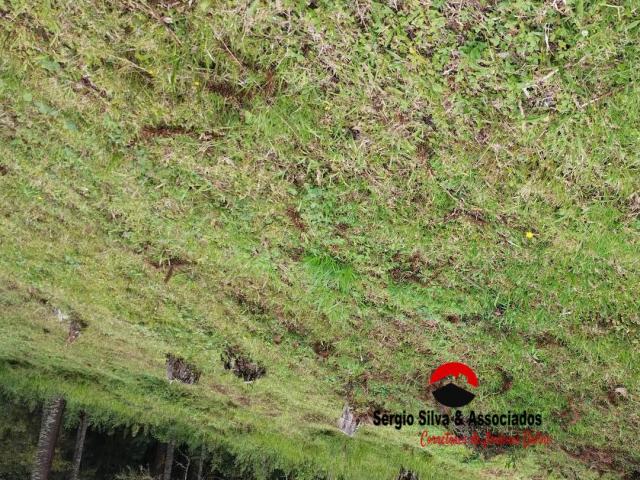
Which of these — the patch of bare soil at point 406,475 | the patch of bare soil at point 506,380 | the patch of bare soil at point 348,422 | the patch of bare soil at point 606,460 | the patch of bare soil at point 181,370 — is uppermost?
the patch of bare soil at point 506,380

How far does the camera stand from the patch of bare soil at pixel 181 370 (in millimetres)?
6070

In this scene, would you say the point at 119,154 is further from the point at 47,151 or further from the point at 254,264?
the point at 254,264

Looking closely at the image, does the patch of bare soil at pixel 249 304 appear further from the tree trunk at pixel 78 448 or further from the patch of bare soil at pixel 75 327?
the tree trunk at pixel 78 448

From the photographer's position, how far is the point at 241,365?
18.6 feet

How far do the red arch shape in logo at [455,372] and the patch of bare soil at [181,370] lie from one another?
310cm

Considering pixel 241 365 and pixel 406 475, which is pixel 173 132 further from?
pixel 406 475

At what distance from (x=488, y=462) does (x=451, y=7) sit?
5.55 metres

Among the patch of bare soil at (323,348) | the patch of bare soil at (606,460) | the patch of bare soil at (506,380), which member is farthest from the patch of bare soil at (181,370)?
the patch of bare soil at (606,460)

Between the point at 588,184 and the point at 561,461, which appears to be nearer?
the point at 588,184

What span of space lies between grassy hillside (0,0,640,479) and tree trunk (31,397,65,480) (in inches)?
179

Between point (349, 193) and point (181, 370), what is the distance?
355cm

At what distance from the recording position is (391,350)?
5172 millimetres

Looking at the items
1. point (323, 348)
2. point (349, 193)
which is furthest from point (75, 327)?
point (349, 193)

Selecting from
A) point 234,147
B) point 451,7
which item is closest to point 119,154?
point 234,147
